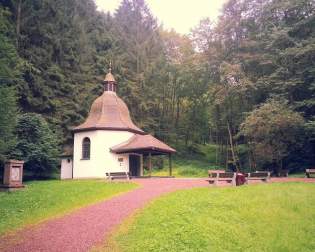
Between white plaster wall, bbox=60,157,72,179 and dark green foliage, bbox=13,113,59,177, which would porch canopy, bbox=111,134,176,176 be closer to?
white plaster wall, bbox=60,157,72,179

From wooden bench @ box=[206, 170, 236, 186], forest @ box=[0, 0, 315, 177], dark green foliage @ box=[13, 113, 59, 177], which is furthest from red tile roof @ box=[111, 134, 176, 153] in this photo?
wooden bench @ box=[206, 170, 236, 186]

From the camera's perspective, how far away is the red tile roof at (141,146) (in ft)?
89.0

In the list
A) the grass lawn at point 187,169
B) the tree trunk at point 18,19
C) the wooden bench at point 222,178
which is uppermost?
the tree trunk at point 18,19

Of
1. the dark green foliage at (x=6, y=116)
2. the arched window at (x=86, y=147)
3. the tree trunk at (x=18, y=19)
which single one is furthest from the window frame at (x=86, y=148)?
the tree trunk at (x=18, y=19)

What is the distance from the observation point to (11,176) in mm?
19234

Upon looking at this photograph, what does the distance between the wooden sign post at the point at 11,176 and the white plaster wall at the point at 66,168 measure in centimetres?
1130

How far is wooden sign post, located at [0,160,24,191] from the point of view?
62.4ft

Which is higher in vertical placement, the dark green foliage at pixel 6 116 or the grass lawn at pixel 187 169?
the dark green foliage at pixel 6 116

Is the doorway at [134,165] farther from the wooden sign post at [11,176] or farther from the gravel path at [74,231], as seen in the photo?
the gravel path at [74,231]

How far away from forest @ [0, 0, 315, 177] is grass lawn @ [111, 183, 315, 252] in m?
12.9

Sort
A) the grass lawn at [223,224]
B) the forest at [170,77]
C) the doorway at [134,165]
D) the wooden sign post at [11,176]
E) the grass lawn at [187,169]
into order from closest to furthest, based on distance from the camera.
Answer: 1. the grass lawn at [223,224]
2. the wooden sign post at [11,176]
3. the forest at [170,77]
4. the doorway at [134,165]
5. the grass lawn at [187,169]

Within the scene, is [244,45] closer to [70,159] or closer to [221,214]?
[70,159]

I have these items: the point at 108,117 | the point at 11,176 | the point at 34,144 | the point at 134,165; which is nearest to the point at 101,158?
the point at 134,165

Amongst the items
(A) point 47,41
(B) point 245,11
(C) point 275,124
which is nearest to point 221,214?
(C) point 275,124
